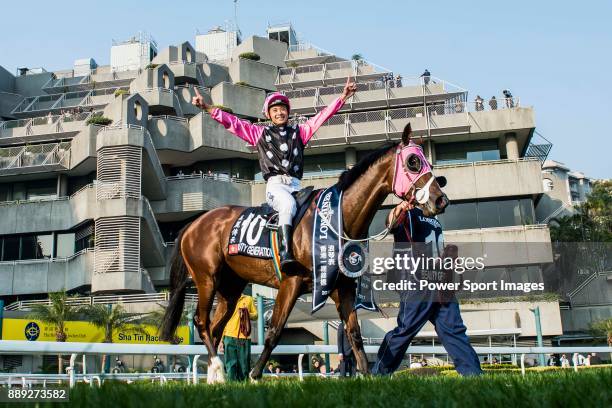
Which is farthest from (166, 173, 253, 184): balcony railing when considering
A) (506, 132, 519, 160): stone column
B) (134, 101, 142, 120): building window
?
(506, 132, 519, 160): stone column

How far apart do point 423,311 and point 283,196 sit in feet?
6.41

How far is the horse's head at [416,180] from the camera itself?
22.4 ft

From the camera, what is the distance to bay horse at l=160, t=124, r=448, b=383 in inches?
269

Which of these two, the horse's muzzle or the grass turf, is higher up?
the horse's muzzle

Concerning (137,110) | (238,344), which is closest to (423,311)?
(238,344)

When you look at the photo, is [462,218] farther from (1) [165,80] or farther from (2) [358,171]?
(2) [358,171]

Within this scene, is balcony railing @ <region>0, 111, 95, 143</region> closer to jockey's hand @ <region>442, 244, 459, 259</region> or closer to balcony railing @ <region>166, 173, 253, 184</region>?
balcony railing @ <region>166, 173, 253, 184</region>

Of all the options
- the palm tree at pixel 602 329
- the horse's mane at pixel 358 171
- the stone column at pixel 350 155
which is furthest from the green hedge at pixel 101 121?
the horse's mane at pixel 358 171

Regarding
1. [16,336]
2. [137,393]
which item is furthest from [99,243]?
[137,393]

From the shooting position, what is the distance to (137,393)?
3307mm

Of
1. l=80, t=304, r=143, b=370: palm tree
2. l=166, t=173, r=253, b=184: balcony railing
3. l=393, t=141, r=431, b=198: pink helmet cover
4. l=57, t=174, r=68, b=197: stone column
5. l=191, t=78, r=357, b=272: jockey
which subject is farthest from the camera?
l=57, t=174, r=68, b=197: stone column

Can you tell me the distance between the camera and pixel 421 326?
7.10m

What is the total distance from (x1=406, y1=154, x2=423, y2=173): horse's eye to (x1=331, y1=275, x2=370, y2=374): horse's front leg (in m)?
1.34

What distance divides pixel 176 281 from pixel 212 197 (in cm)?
3628
